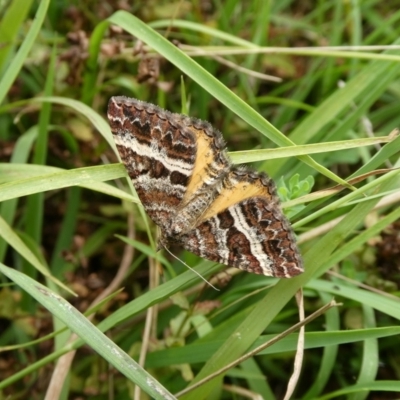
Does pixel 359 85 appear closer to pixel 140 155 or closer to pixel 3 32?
pixel 140 155

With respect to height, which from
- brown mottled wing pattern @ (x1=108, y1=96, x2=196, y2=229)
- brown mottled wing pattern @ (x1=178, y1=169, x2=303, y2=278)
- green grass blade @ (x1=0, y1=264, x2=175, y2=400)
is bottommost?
green grass blade @ (x1=0, y1=264, x2=175, y2=400)

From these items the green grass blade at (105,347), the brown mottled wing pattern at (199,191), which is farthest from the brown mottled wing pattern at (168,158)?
the green grass blade at (105,347)

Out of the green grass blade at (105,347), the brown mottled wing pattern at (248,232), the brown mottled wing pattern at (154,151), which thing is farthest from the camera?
the brown mottled wing pattern at (154,151)

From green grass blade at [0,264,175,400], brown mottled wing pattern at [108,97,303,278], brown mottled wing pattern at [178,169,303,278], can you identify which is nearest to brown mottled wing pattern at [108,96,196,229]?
brown mottled wing pattern at [108,97,303,278]

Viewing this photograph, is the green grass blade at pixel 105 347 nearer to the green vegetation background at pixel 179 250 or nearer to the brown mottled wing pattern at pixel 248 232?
the green vegetation background at pixel 179 250

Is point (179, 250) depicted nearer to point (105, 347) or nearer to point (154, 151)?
point (154, 151)

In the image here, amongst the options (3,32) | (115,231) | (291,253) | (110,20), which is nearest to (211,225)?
(291,253)

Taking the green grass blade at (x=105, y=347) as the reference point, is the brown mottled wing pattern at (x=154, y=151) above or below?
above

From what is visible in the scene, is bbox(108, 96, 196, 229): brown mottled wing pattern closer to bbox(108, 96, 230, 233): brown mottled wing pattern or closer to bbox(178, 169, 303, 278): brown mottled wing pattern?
bbox(108, 96, 230, 233): brown mottled wing pattern
